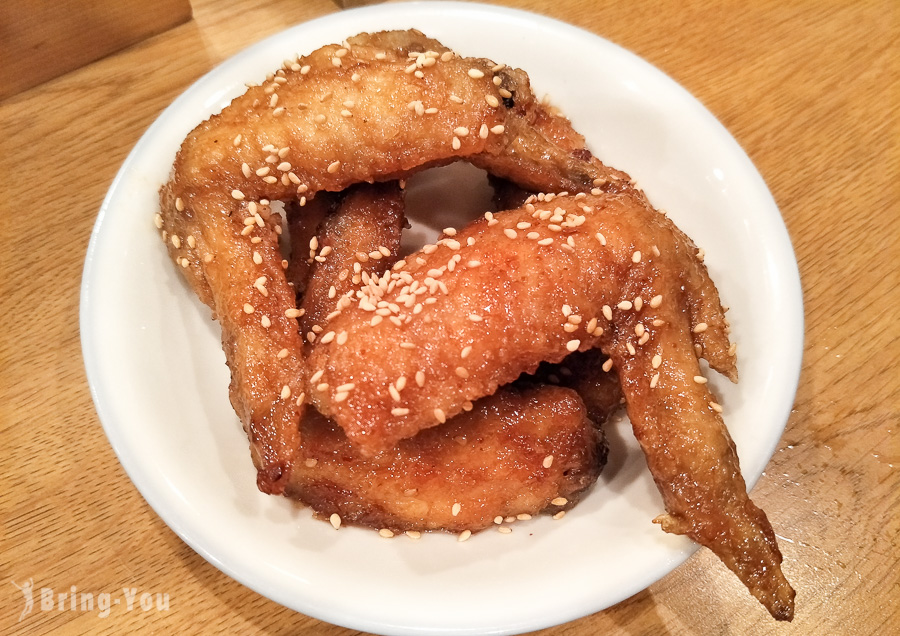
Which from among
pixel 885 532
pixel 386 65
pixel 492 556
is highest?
pixel 386 65

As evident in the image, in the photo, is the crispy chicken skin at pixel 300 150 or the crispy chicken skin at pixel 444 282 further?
the crispy chicken skin at pixel 300 150

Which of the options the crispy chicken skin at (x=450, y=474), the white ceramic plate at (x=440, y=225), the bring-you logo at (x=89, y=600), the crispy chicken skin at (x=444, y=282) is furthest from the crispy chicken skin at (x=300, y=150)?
the bring-you logo at (x=89, y=600)

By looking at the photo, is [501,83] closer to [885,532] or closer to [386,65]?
[386,65]

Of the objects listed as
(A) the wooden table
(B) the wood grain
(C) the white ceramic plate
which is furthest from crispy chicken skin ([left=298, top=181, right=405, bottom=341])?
(B) the wood grain

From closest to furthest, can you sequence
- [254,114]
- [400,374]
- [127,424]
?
[400,374] → [127,424] → [254,114]

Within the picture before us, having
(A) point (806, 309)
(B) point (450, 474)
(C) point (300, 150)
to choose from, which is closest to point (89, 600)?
(B) point (450, 474)

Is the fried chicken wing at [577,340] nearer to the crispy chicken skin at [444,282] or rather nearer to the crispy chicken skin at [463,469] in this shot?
the crispy chicken skin at [444,282]

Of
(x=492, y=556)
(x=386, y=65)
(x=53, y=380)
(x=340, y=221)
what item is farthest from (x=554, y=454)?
(x=53, y=380)
